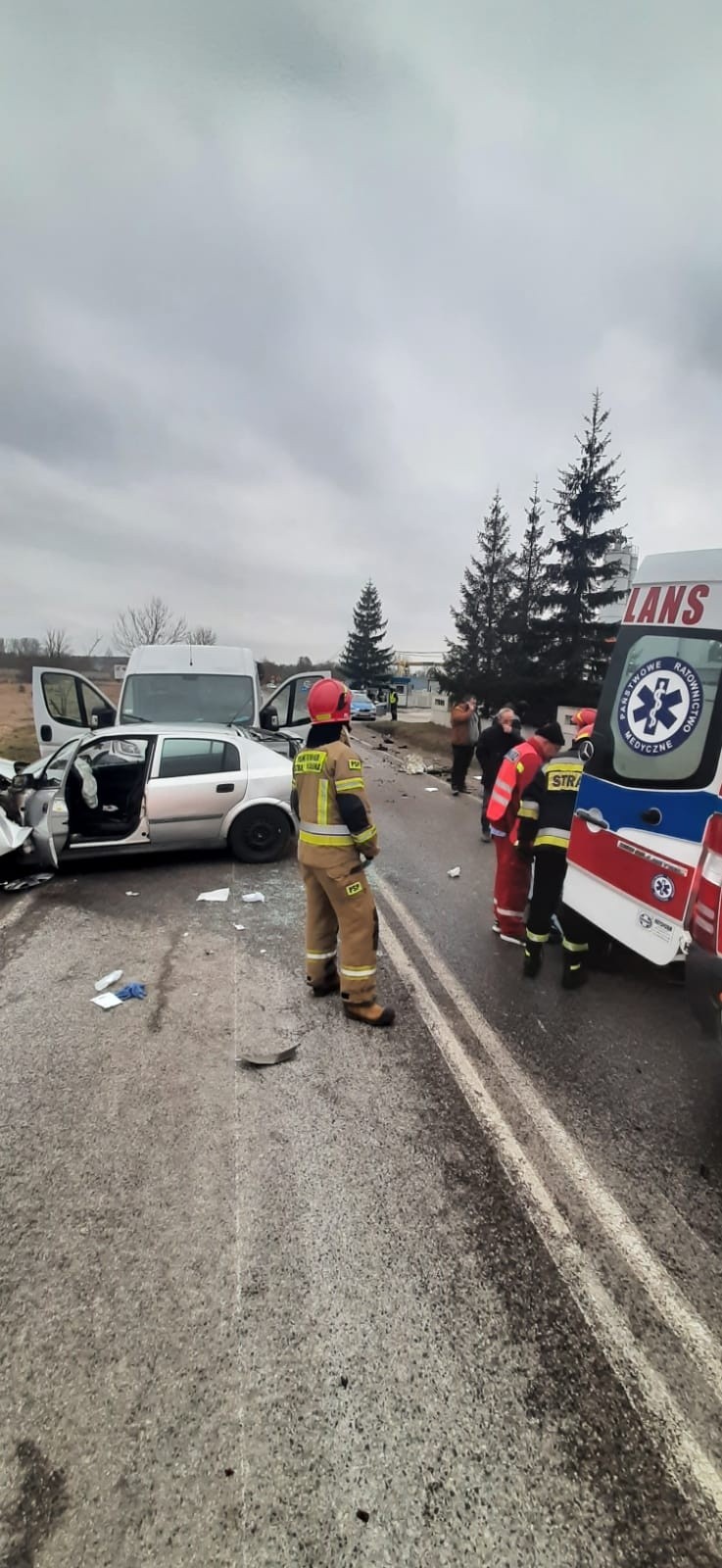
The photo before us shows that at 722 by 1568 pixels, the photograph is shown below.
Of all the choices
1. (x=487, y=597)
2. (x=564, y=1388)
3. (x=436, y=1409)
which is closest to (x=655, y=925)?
(x=564, y=1388)

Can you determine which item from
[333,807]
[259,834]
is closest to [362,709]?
[259,834]

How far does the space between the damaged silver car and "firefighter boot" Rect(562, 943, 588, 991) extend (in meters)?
3.38

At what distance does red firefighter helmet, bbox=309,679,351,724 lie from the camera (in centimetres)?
374

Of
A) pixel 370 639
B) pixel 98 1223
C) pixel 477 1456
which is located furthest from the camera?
pixel 370 639

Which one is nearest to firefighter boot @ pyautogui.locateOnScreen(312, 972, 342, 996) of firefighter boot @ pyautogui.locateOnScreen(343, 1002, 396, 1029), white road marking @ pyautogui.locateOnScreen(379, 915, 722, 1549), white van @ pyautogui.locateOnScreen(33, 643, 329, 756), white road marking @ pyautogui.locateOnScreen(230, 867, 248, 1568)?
firefighter boot @ pyautogui.locateOnScreen(343, 1002, 396, 1029)

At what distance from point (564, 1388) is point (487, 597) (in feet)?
100

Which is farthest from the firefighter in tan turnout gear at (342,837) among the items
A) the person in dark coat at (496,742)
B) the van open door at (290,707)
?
the van open door at (290,707)

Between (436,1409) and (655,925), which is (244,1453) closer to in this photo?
(436,1409)

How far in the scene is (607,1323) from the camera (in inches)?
79.8

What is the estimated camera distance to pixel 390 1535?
59.6 inches

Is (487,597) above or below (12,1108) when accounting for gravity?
above

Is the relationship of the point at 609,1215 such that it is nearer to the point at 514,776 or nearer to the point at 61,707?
the point at 514,776

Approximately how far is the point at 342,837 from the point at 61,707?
6035mm

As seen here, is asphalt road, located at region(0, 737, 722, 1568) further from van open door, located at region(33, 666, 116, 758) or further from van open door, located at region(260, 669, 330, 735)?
van open door, located at region(260, 669, 330, 735)
